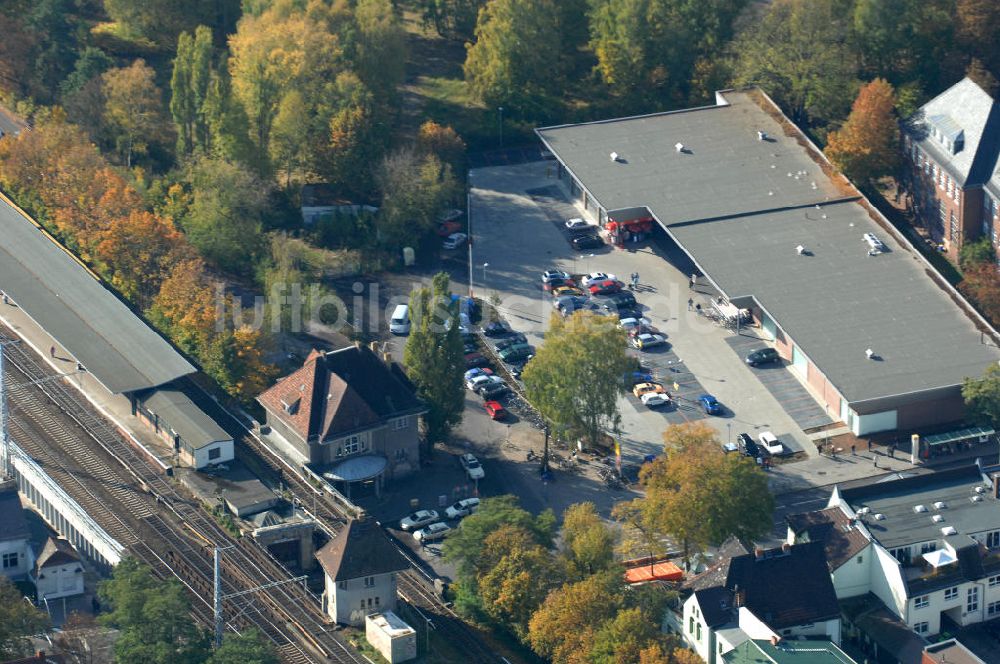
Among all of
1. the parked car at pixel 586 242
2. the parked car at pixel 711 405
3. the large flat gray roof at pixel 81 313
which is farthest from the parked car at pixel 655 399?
the large flat gray roof at pixel 81 313

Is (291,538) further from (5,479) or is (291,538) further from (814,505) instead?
(814,505)

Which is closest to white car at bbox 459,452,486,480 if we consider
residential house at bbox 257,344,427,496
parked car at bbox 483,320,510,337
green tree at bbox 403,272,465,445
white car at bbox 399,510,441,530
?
green tree at bbox 403,272,465,445

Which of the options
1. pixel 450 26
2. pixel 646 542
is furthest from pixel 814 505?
pixel 450 26

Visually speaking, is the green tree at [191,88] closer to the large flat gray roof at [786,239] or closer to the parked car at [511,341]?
the large flat gray roof at [786,239]

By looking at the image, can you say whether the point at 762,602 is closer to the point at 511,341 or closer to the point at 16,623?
the point at 511,341

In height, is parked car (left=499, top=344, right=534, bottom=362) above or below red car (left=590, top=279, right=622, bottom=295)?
below

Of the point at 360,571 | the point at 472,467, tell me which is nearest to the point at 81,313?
the point at 472,467

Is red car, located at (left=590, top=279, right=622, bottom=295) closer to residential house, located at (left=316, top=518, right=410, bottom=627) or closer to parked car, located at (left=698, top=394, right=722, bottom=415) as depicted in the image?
parked car, located at (left=698, top=394, right=722, bottom=415)
